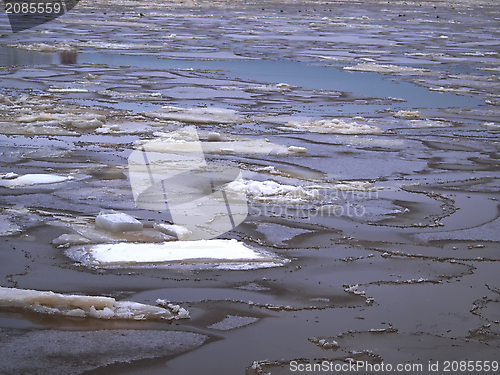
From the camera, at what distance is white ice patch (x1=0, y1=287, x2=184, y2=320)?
15.1 feet

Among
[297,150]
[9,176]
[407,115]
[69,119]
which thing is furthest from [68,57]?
[9,176]

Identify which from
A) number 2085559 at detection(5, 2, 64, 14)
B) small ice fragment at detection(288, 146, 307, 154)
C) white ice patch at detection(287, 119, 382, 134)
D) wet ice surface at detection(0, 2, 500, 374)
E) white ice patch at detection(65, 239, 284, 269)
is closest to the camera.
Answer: wet ice surface at detection(0, 2, 500, 374)

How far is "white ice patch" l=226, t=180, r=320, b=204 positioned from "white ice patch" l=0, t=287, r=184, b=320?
2.62 metres

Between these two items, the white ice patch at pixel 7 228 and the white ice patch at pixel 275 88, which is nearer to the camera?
the white ice patch at pixel 7 228

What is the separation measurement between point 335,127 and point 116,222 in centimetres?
552

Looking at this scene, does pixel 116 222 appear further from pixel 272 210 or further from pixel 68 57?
pixel 68 57

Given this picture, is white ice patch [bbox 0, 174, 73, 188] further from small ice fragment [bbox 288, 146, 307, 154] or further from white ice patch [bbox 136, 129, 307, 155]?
small ice fragment [bbox 288, 146, 307, 154]

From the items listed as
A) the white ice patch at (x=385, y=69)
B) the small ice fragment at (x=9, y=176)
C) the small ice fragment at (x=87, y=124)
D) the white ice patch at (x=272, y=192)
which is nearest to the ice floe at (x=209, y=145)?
the small ice fragment at (x=87, y=124)

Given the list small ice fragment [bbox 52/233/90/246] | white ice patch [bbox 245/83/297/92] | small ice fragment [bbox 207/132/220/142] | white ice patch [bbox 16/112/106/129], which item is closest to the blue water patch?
white ice patch [bbox 245/83/297/92]

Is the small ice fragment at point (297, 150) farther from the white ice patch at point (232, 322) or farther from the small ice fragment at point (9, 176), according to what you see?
the white ice patch at point (232, 322)

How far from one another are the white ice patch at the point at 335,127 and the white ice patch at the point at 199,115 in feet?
3.22

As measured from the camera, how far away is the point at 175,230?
20.1ft

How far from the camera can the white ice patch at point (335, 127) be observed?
1062 centimetres

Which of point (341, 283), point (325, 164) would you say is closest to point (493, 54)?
point (325, 164)
